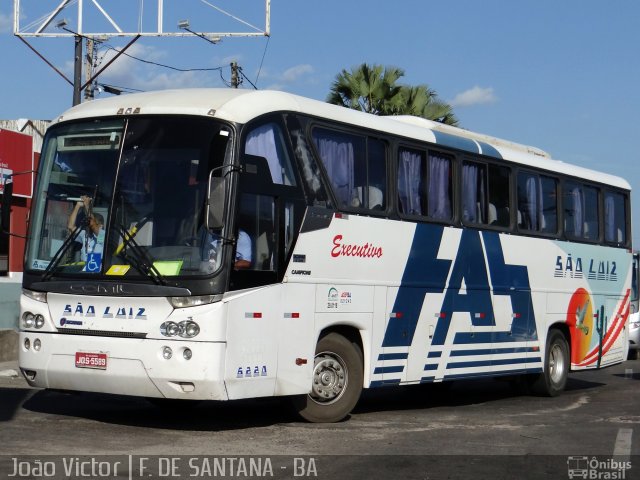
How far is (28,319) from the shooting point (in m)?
10.9

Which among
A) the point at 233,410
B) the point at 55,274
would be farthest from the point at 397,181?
the point at 55,274

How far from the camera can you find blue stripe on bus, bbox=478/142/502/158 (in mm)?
14962

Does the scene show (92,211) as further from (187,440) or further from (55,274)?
(187,440)

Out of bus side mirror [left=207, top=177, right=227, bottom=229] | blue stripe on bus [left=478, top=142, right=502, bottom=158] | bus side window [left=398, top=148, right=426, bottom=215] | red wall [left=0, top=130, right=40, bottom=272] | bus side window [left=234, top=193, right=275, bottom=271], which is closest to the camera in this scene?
bus side mirror [left=207, top=177, right=227, bottom=229]

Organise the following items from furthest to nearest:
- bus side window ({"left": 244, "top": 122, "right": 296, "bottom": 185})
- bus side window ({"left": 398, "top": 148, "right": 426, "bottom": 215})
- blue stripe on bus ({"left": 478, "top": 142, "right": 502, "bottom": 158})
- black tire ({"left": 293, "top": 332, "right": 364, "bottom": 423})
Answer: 1. blue stripe on bus ({"left": 478, "top": 142, "right": 502, "bottom": 158})
2. bus side window ({"left": 398, "top": 148, "right": 426, "bottom": 215})
3. black tire ({"left": 293, "top": 332, "right": 364, "bottom": 423})
4. bus side window ({"left": 244, "top": 122, "right": 296, "bottom": 185})

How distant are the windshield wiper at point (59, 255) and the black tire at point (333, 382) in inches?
112

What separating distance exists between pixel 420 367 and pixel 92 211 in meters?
4.77

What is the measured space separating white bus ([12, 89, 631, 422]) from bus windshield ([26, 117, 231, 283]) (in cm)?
2

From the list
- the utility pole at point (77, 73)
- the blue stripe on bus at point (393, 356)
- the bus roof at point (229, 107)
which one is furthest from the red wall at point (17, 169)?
the blue stripe on bus at point (393, 356)

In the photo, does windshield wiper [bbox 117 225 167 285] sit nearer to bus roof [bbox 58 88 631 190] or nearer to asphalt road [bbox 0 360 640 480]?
bus roof [bbox 58 88 631 190]

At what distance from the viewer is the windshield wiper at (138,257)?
10.1 metres

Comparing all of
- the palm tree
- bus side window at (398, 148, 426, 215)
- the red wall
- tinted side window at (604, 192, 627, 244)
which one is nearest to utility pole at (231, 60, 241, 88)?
the palm tree

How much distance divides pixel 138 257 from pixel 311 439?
2.44 metres

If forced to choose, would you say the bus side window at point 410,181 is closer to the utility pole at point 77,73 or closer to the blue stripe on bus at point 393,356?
the blue stripe on bus at point 393,356
